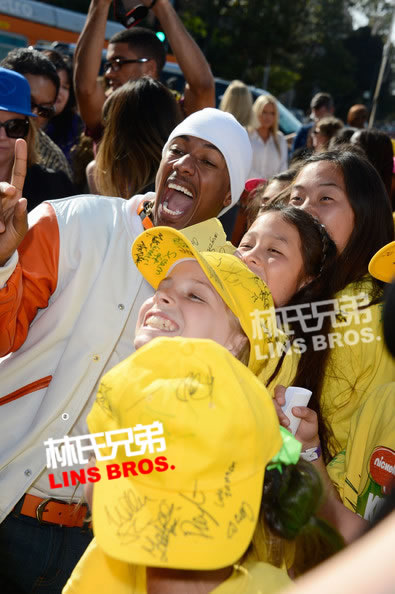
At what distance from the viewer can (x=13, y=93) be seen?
280cm

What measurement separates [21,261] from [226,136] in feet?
3.20

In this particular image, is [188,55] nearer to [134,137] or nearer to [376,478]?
[134,137]

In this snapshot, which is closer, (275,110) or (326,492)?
(326,492)

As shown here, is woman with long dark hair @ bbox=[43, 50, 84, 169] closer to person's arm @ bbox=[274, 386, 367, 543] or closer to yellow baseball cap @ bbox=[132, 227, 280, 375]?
yellow baseball cap @ bbox=[132, 227, 280, 375]

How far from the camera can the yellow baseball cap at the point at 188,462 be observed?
42.7 inches

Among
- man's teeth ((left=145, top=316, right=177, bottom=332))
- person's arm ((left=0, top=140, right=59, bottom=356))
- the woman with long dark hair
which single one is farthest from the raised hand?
the woman with long dark hair

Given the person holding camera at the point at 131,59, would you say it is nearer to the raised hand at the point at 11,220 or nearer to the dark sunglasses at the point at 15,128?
the dark sunglasses at the point at 15,128

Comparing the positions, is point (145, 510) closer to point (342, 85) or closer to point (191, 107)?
point (191, 107)

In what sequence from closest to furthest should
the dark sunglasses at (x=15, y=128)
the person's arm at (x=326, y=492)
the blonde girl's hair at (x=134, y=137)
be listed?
the person's arm at (x=326, y=492), the blonde girl's hair at (x=134, y=137), the dark sunglasses at (x=15, y=128)

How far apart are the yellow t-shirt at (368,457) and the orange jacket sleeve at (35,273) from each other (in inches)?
37.9

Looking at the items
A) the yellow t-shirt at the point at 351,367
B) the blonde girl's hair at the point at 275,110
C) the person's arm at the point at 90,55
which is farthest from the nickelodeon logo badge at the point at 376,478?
the blonde girl's hair at the point at 275,110

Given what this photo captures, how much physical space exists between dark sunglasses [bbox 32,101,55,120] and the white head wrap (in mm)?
1928

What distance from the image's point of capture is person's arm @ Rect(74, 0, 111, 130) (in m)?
3.55
